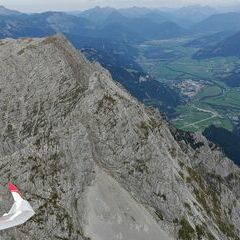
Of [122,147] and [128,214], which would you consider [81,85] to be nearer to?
[122,147]

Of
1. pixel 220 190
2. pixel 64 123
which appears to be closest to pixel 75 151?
pixel 64 123

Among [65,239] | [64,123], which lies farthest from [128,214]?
[64,123]

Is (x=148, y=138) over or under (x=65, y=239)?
over

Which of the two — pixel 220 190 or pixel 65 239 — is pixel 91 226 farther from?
pixel 220 190

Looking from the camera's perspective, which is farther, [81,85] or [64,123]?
[81,85]

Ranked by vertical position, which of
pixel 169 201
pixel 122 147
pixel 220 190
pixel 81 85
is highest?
pixel 81 85

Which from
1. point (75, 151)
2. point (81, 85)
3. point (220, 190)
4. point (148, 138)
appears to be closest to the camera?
point (75, 151)

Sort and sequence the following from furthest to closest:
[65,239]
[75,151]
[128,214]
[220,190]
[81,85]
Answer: [220,190] < [81,85] < [75,151] < [128,214] < [65,239]
